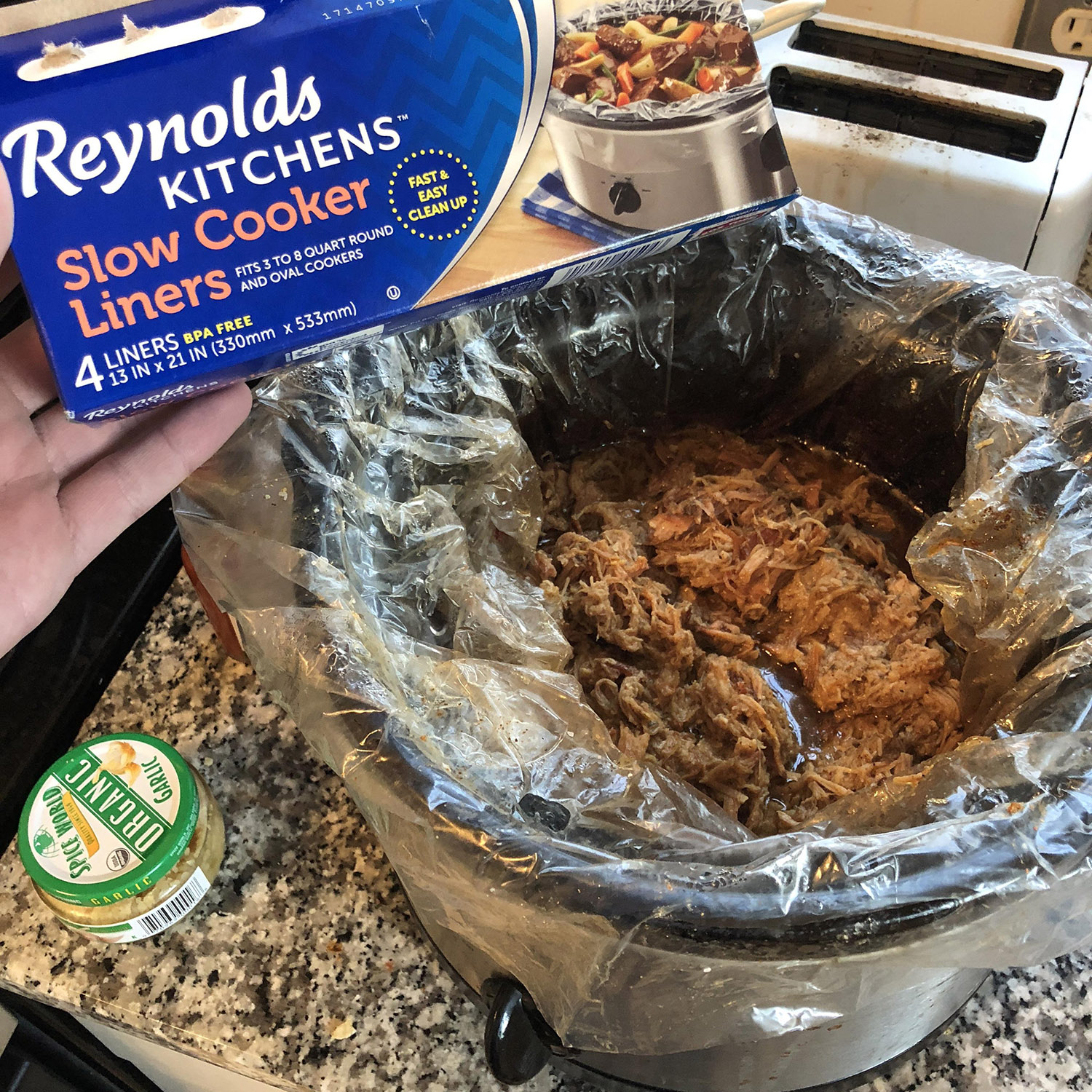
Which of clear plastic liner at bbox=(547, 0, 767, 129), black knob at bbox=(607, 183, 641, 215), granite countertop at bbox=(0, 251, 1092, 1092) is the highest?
clear plastic liner at bbox=(547, 0, 767, 129)

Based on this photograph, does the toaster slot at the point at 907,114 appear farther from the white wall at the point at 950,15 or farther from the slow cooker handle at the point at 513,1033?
the slow cooker handle at the point at 513,1033

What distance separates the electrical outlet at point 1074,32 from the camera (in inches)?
38.9

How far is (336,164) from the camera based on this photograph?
486 mm

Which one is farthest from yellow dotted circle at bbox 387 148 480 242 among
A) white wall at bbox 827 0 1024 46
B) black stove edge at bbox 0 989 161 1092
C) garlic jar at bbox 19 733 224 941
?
white wall at bbox 827 0 1024 46

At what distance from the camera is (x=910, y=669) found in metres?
0.70

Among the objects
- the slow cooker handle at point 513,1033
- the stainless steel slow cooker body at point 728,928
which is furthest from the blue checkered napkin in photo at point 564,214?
the slow cooker handle at point 513,1033

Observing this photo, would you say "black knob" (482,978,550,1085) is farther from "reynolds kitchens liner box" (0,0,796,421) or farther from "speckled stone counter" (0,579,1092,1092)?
"reynolds kitchens liner box" (0,0,796,421)

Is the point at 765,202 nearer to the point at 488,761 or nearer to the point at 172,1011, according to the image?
the point at 488,761

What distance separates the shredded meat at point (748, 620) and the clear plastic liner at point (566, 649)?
1.3 inches

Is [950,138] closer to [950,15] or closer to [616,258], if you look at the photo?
[950,15]

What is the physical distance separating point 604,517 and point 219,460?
0.33 m

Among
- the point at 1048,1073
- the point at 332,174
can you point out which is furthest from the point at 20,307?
the point at 1048,1073

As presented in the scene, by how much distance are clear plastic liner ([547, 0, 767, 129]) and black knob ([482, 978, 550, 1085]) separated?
0.45 m

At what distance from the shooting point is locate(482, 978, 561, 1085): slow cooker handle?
0.47 metres
